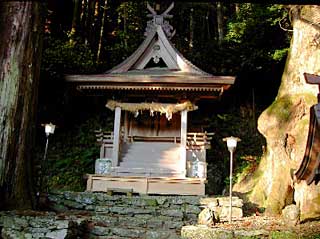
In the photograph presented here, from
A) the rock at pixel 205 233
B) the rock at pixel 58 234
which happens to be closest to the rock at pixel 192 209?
the rock at pixel 205 233

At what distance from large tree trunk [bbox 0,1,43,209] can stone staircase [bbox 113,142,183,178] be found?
477 centimetres

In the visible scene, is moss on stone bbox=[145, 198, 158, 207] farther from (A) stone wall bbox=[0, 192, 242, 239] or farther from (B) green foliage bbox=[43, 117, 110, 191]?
(B) green foliage bbox=[43, 117, 110, 191]

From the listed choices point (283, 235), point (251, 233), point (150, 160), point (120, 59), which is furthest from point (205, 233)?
point (120, 59)

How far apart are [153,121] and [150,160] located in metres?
1.61

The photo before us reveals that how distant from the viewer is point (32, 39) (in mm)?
6637

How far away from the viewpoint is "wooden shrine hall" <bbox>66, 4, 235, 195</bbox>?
35.6 feet

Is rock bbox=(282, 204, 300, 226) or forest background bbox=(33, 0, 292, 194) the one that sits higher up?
forest background bbox=(33, 0, 292, 194)

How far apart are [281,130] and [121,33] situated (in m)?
10.1

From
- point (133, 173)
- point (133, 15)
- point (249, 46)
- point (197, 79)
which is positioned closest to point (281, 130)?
point (197, 79)

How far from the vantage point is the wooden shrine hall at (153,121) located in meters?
10.9

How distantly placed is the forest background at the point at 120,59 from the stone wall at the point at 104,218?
10.5ft

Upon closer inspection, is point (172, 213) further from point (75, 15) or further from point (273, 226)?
point (75, 15)

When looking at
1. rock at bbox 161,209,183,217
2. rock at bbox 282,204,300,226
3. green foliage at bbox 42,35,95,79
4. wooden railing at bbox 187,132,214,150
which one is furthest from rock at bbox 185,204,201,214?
green foliage at bbox 42,35,95,79

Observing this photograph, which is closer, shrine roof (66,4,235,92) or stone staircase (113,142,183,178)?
shrine roof (66,4,235,92)
